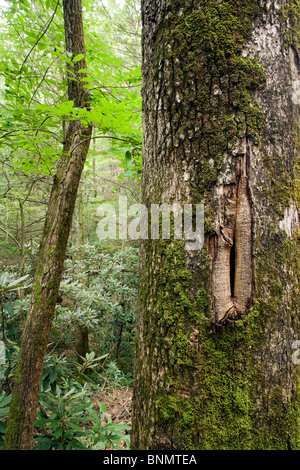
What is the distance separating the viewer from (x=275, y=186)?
0.79 m

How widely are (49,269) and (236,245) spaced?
1514mm

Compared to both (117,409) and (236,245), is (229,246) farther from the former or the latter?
(117,409)

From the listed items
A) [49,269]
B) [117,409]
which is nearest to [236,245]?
[49,269]

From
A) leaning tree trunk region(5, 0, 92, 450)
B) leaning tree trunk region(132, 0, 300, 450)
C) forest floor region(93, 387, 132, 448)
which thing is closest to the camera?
leaning tree trunk region(132, 0, 300, 450)

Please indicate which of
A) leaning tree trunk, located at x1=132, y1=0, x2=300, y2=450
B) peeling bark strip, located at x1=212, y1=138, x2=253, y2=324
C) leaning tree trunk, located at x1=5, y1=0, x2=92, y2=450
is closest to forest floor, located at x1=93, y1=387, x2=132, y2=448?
leaning tree trunk, located at x1=5, y1=0, x2=92, y2=450

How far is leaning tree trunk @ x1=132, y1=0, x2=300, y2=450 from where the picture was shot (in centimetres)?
73

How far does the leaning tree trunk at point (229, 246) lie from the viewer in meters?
0.73

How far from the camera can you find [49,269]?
183cm

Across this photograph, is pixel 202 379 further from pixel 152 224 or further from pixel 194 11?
pixel 194 11

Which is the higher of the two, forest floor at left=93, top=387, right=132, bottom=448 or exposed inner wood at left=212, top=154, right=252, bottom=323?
exposed inner wood at left=212, top=154, right=252, bottom=323

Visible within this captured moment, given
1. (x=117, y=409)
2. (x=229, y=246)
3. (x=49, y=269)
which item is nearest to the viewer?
(x=229, y=246)

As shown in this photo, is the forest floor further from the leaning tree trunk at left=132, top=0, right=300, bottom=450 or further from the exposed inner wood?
the exposed inner wood

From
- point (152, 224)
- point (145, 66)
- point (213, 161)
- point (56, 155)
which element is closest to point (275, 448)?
point (152, 224)

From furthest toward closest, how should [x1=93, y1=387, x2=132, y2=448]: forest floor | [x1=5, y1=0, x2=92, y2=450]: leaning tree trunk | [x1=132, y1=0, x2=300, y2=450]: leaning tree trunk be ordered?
1. [x1=93, y1=387, x2=132, y2=448]: forest floor
2. [x1=5, y1=0, x2=92, y2=450]: leaning tree trunk
3. [x1=132, y1=0, x2=300, y2=450]: leaning tree trunk
